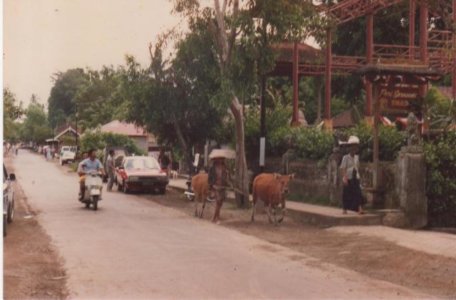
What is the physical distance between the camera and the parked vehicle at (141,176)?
1073 inches

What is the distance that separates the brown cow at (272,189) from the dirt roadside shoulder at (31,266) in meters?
5.14

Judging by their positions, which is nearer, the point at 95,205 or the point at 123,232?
the point at 123,232

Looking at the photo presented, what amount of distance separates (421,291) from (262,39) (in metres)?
10.9

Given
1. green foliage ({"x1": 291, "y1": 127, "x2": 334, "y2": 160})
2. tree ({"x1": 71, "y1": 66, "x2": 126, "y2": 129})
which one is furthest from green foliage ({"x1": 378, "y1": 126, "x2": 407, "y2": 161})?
tree ({"x1": 71, "y1": 66, "x2": 126, "y2": 129})

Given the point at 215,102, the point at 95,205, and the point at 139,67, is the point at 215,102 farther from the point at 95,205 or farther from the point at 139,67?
the point at 139,67

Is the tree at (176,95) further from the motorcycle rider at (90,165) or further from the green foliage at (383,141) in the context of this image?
the green foliage at (383,141)

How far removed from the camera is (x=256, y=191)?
16969 mm

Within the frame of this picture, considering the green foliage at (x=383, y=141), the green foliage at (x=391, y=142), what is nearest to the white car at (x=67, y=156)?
the green foliage at (x=383, y=141)

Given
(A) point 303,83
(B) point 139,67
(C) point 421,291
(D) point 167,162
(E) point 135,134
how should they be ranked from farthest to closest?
1. (E) point 135,134
2. (A) point 303,83
3. (D) point 167,162
4. (B) point 139,67
5. (C) point 421,291

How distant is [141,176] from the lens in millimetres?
27266

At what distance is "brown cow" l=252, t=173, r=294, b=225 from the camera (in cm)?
1608

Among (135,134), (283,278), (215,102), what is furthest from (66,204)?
(135,134)

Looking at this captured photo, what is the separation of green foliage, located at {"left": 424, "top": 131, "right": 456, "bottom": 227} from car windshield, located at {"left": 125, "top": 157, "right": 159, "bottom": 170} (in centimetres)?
1495

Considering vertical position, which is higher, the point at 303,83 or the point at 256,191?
the point at 303,83
